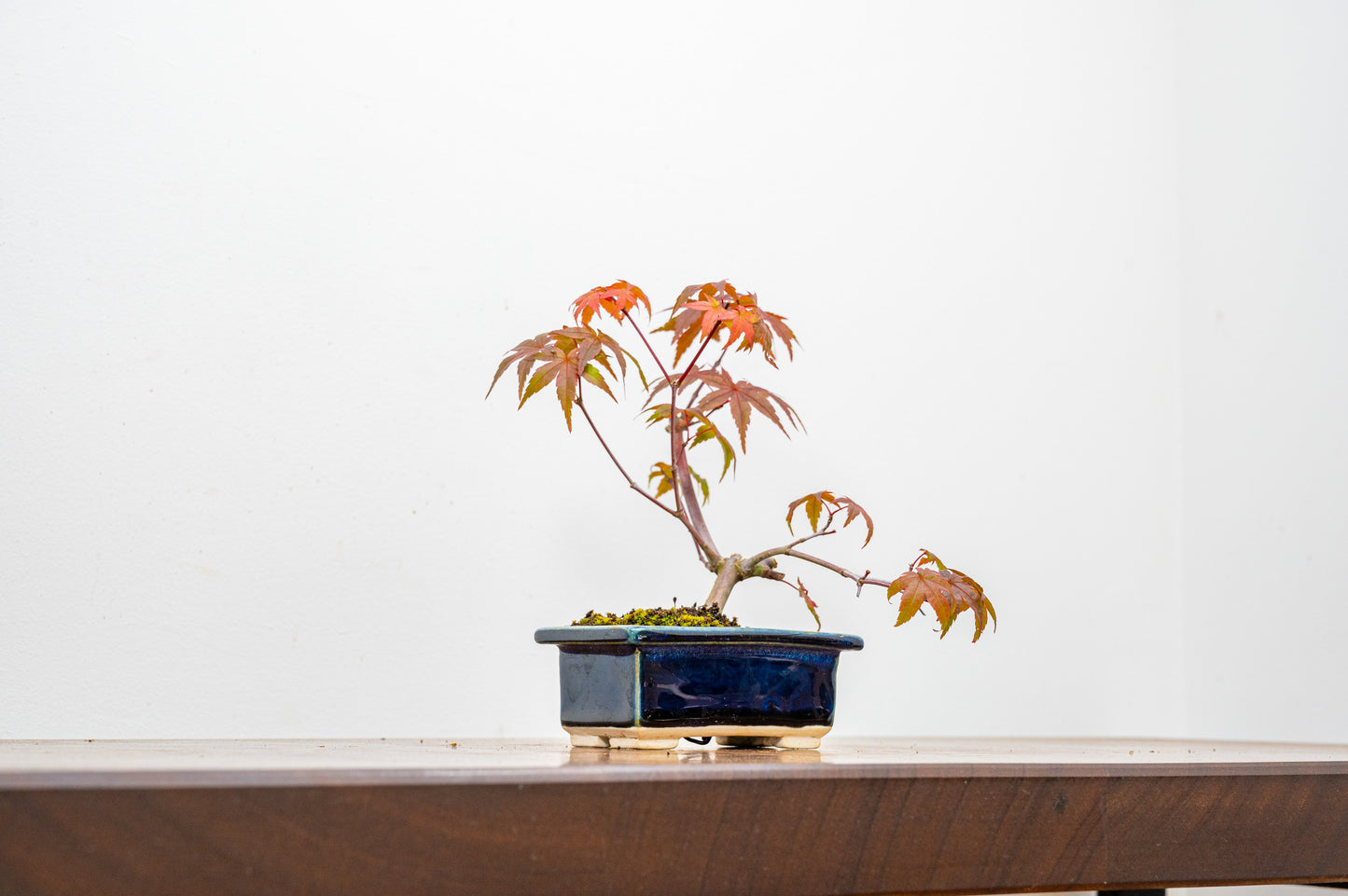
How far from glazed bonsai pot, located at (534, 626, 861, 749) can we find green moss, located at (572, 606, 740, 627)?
0.14ft

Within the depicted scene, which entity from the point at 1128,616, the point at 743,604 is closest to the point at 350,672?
the point at 743,604

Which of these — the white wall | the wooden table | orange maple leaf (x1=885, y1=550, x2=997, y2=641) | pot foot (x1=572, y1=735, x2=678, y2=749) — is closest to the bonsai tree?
orange maple leaf (x1=885, y1=550, x2=997, y2=641)

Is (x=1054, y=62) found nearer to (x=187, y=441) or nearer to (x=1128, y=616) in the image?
(x=1128, y=616)

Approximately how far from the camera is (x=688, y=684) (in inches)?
31.4

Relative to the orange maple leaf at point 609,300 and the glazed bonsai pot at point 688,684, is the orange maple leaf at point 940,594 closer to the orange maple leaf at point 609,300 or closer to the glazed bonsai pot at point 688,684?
the glazed bonsai pot at point 688,684

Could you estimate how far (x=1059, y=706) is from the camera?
169 cm

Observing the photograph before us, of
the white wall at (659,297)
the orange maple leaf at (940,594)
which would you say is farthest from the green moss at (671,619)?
the white wall at (659,297)

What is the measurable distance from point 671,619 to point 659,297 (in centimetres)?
71

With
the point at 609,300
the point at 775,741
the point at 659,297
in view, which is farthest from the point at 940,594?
the point at 659,297

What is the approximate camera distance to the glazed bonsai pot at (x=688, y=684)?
2.58ft

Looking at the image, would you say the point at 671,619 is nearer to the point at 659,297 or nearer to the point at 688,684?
the point at 688,684

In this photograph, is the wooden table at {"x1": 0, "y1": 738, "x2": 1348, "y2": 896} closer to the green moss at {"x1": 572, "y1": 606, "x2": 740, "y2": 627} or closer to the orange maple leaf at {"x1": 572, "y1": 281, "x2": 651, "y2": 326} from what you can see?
the green moss at {"x1": 572, "y1": 606, "x2": 740, "y2": 627}

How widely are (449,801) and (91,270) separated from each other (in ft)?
3.05

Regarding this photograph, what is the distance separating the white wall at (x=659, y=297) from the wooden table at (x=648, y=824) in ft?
1.91
